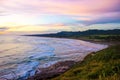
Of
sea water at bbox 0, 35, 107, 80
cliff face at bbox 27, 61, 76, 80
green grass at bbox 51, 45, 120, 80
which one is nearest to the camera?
green grass at bbox 51, 45, 120, 80

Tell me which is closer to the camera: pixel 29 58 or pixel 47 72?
pixel 47 72

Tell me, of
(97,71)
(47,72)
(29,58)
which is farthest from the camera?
(29,58)

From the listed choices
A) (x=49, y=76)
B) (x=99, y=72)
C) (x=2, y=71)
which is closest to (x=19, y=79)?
(x=49, y=76)

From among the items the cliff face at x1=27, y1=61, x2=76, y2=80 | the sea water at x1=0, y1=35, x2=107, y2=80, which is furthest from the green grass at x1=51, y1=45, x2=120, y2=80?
the sea water at x1=0, y1=35, x2=107, y2=80

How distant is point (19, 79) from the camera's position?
29.0 m

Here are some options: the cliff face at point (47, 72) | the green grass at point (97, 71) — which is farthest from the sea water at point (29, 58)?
the green grass at point (97, 71)

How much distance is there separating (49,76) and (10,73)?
7081mm

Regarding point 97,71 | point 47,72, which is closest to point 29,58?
point 47,72

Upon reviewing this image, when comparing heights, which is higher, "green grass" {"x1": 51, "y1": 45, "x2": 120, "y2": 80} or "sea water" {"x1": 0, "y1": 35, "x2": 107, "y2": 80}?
"green grass" {"x1": 51, "y1": 45, "x2": 120, "y2": 80}

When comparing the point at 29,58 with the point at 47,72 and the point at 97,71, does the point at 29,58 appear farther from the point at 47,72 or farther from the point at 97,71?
the point at 97,71

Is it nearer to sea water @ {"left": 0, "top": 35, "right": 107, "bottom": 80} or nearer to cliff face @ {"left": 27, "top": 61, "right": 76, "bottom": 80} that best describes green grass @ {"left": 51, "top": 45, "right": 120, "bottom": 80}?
cliff face @ {"left": 27, "top": 61, "right": 76, "bottom": 80}

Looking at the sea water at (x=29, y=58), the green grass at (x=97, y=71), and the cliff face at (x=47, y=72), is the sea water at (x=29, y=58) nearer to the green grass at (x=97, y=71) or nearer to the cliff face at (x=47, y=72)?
the cliff face at (x=47, y=72)

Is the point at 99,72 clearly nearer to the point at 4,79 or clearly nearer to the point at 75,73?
the point at 75,73

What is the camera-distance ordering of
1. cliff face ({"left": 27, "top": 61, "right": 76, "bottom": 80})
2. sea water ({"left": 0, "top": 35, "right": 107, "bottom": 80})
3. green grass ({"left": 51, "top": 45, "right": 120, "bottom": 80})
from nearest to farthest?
green grass ({"left": 51, "top": 45, "right": 120, "bottom": 80}), cliff face ({"left": 27, "top": 61, "right": 76, "bottom": 80}), sea water ({"left": 0, "top": 35, "right": 107, "bottom": 80})
